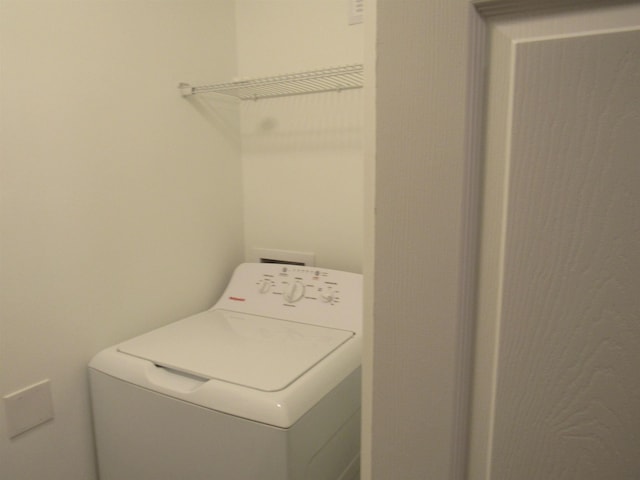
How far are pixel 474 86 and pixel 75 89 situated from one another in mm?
1072

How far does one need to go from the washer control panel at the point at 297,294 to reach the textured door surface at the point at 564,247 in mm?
838

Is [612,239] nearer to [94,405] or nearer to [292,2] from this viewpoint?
[94,405]

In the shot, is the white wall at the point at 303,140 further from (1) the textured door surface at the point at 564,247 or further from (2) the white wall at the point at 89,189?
(1) the textured door surface at the point at 564,247

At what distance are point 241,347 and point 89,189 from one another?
61 cm

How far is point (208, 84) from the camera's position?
154cm

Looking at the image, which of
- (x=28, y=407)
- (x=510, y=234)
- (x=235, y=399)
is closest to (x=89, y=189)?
(x=28, y=407)

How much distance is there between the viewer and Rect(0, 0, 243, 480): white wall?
1.00m

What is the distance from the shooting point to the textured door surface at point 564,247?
39cm

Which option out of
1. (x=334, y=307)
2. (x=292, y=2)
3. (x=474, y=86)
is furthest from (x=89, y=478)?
(x=292, y=2)

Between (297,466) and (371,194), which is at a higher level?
(371,194)

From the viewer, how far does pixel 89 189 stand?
3.77ft

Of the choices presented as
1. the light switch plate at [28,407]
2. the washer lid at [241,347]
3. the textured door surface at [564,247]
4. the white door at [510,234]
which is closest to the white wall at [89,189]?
the light switch plate at [28,407]

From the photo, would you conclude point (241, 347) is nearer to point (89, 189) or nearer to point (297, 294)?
point (297, 294)

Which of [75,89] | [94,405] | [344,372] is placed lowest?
[94,405]
